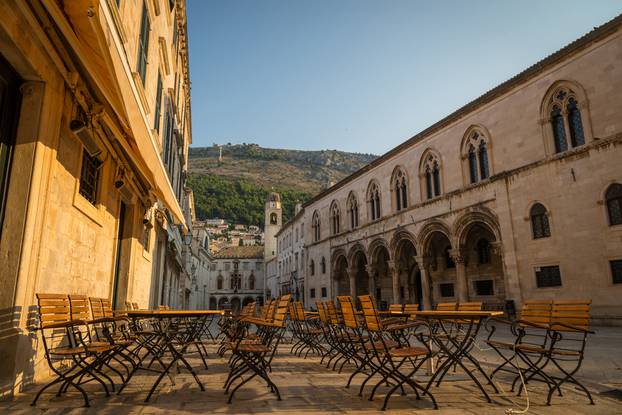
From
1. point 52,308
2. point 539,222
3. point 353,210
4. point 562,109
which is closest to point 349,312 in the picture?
point 52,308

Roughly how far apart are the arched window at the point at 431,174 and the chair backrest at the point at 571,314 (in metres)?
17.0

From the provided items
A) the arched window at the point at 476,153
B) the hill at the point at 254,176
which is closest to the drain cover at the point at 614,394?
the arched window at the point at 476,153

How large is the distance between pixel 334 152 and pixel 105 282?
16497 centimetres

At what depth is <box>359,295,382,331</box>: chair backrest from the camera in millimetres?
4294

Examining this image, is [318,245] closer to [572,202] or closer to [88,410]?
[572,202]

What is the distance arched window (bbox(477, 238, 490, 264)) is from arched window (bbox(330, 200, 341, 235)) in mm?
12972

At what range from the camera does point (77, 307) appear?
4461 mm

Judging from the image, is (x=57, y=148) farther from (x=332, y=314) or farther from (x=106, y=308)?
(x=332, y=314)

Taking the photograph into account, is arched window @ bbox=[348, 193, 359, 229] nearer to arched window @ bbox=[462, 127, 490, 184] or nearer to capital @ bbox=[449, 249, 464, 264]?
arched window @ bbox=[462, 127, 490, 184]

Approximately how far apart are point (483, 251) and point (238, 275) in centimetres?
5570

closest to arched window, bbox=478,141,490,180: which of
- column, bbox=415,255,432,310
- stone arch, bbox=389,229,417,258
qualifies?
column, bbox=415,255,432,310

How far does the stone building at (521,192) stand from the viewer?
1348 cm

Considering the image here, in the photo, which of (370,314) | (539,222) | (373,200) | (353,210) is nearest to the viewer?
(370,314)

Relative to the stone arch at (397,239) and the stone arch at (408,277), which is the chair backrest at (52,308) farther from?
the stone arch at (408,277)
